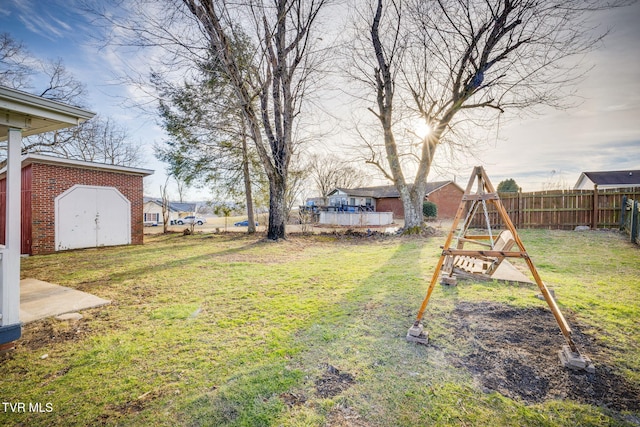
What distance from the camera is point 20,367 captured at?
102 inches

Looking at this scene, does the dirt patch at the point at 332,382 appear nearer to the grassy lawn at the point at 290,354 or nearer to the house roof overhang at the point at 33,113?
the grassy lawn at the point at 290,354

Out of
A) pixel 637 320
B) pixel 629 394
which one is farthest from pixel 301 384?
pixel 637 320

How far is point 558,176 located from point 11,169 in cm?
4464

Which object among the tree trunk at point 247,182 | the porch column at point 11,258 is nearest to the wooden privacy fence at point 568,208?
the tree trunk at point 247,182

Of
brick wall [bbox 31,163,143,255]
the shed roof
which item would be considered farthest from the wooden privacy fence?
brick wall [bbox 31,163,143,255]

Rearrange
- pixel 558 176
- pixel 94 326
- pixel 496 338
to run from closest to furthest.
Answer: pixel 496 338 → pixel 94 326 → pixel 558 176

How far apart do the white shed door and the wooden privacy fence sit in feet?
59.4

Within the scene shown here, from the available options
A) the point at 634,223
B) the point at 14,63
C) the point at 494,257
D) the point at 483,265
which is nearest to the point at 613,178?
the point at 634,223

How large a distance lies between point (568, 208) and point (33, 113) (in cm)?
1753

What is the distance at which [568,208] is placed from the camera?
473 inches

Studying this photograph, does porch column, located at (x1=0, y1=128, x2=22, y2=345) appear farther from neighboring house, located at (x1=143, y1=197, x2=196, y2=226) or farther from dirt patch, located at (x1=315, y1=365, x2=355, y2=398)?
neighboring house, located at (x1=143, y1=197, x2=196, y2=226)

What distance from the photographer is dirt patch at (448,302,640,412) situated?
2.04 m

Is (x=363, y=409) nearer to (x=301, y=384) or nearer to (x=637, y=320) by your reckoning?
(x=301, y=384)
